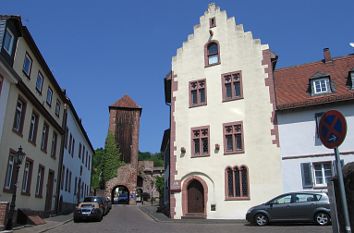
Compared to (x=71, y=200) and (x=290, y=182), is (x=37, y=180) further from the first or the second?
(x=290, y=182)

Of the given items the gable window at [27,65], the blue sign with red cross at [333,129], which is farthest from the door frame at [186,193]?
the blue sign with red cross at [333,129]

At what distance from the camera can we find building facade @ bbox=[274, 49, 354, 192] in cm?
2103

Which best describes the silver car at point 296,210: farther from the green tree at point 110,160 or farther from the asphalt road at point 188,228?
the green tree at point 110,160

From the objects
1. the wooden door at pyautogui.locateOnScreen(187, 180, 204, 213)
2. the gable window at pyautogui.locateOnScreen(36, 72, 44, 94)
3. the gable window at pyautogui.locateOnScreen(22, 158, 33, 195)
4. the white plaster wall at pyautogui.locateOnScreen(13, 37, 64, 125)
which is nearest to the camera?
the white plaster wall at pyautogui.locateOnScreen(13, 37, 64, 125)

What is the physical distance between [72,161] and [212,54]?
17893 mm

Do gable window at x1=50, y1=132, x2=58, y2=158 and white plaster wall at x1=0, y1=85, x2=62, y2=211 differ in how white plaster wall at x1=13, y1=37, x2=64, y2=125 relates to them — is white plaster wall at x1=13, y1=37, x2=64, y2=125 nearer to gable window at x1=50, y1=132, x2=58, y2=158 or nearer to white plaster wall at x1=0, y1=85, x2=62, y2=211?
white plaster wall at x1=0, y1=85, x2=62, y2=211

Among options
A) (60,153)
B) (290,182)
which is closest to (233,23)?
(290,182)

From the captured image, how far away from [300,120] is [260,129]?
2562mm

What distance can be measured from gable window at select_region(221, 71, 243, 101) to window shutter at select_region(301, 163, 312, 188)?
6.42 m

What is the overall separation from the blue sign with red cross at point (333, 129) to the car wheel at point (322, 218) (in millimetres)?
11669

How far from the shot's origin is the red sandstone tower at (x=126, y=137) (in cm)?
5669

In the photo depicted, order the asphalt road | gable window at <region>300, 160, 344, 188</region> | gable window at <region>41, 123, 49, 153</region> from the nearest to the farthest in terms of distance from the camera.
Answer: the asphalt road, gable window at <region>300, 160, 344, 188</region>, gable window at <region>41, 123, 49, 153</region>

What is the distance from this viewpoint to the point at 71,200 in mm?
35719

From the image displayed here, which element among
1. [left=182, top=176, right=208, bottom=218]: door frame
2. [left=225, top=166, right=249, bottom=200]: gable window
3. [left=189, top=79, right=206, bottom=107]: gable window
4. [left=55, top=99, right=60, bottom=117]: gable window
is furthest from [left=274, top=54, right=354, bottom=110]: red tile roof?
[left=55, top=99, right=60, bottom=117]: gable window
